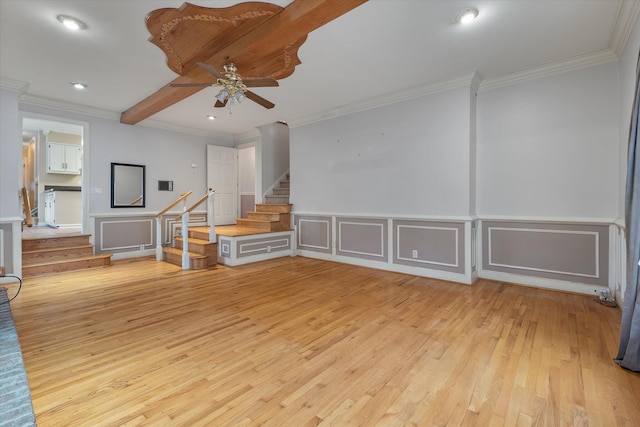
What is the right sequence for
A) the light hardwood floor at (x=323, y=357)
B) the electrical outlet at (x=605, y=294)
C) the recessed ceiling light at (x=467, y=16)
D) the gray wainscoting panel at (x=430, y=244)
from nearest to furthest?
1. the light hardwood floor at (x=323, y=357)
2. the recessed ceiling light at (x=467, y=16)
3. the electrical outlet at (x=605, y=294)
4. the gray wainscoting panel at (x=430, y=244)

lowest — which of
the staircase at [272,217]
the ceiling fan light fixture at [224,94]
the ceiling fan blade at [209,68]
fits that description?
the staircase at [272,217]

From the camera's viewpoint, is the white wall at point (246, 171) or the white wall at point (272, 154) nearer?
the white wall at point (272, 154)

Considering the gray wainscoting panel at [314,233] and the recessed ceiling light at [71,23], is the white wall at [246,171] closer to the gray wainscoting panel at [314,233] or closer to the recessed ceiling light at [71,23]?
the gray wainscoting panel at [314,233]

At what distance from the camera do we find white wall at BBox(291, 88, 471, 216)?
418 centimetres

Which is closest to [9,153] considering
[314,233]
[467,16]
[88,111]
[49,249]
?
[88,111]

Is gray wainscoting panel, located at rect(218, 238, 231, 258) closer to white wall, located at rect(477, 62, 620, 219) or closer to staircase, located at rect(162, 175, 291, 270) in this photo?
staircase, located at rect(162, 175, 291, 270)

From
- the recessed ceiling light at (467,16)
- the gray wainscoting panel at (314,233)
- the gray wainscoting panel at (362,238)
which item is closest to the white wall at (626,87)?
the recessed ceiling light at (467,16)

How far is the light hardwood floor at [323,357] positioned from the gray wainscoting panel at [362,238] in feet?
4.11

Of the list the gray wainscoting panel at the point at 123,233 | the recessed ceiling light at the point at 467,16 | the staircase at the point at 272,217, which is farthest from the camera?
the staircase at the point at 272,217

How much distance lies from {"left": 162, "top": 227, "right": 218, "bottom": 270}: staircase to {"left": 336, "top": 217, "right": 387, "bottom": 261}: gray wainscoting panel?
235cm

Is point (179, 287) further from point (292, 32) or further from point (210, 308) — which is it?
point (292, 32)

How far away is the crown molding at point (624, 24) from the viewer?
254 centimetres

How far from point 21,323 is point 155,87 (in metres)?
3.44

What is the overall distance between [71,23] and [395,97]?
410 centimetres
